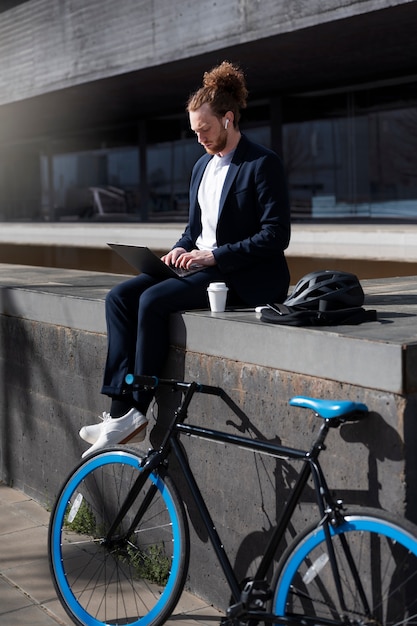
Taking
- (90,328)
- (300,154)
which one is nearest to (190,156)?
(300,154)

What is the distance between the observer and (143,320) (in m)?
3.86

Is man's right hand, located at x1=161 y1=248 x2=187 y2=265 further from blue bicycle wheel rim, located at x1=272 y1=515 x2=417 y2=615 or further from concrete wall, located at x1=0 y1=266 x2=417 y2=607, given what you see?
blue bicycle wheel rim, located at x1=272 y1=515 x2=417 y2=615

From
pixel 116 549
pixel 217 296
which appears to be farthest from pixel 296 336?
pixel 116 549

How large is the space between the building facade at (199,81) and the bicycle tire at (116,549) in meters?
10.3

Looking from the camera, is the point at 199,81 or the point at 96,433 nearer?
the point at 96,433

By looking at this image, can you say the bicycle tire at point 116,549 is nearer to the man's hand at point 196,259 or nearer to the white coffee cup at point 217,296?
the white coffee cup at point 217,296

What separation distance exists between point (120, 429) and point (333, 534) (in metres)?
1.32

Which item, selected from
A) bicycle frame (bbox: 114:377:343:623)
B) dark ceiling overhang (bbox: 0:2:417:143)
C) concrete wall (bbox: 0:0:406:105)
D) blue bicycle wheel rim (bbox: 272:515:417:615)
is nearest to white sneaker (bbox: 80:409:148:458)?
bicycle frame (bbox: 114:377:343:623)

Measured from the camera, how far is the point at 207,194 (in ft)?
13.7

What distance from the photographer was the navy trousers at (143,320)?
3844 mm

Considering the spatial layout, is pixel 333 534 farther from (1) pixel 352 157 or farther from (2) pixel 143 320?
(1) pixel 352 157

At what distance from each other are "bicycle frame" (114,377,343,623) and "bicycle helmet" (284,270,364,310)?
0.50 meters

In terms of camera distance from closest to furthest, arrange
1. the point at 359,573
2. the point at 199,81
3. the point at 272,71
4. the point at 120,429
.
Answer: the point at 359,573
the point at 120,429
the point at 272,71
the point at 199,81

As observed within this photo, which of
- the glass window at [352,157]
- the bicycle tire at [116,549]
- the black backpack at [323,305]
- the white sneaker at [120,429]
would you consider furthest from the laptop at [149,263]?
the glass window at [352,157]
